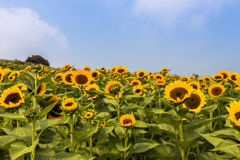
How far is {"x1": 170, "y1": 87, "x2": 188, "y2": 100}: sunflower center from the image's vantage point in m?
2.25

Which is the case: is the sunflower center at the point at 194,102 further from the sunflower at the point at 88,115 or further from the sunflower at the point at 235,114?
the sunflower at the point at 88,115

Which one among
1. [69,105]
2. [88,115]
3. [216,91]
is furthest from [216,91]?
[69,105]

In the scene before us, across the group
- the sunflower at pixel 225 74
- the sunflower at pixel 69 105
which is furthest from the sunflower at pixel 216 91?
the sunflower at pixel 69 105

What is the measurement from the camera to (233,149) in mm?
1663

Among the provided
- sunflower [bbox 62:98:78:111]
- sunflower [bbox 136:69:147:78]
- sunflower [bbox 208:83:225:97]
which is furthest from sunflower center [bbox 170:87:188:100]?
sunflower [bbox 136:69:147:78]

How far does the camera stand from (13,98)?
2.23m

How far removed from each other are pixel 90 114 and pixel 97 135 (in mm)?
349

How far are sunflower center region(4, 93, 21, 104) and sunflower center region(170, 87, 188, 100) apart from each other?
2.10 m

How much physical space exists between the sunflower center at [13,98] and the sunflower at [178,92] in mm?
2029

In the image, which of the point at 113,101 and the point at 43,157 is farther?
the point at 113,101

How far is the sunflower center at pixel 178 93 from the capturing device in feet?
7.39

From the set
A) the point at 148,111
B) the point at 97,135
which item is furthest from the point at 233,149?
the point at 97,135

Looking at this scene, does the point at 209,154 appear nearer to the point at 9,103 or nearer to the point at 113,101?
the point at 113,101

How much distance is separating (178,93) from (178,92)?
2 cm
